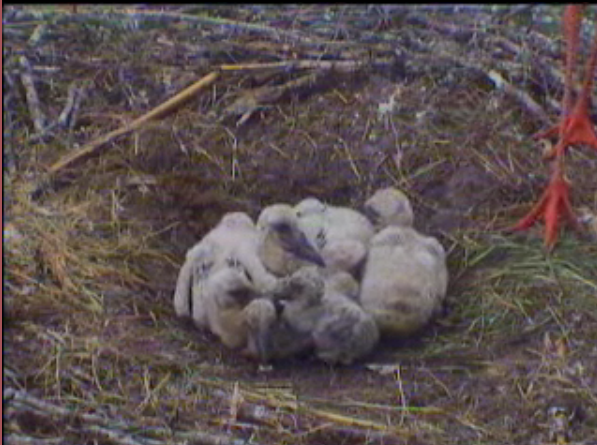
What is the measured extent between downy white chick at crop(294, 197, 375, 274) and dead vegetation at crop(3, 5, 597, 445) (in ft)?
0.78

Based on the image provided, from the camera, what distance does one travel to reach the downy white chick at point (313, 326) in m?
3.16

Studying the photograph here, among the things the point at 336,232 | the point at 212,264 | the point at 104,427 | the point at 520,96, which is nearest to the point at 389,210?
the point at 336,232

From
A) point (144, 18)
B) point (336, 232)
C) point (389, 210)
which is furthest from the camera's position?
point (144, 18)

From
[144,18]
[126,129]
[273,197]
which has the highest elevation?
[144,18]

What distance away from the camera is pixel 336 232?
3449mm

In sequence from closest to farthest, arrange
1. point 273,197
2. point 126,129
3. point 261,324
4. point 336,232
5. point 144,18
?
point 261,324
point 336,232
point 273,197
point 126,129
point 144,18

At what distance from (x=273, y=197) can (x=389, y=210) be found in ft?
1.36

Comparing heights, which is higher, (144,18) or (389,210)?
(144,18)

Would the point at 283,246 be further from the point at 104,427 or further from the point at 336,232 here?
the point at 104,427

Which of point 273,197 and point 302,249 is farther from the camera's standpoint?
point 273,197

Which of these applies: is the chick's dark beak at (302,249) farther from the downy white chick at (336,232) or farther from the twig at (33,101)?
the twig at (33,101)

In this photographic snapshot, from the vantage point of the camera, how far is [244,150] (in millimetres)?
4016

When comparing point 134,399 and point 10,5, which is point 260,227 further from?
point 10,5

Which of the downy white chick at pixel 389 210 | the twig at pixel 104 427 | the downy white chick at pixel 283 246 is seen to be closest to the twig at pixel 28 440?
the twig at pixel 104 427
